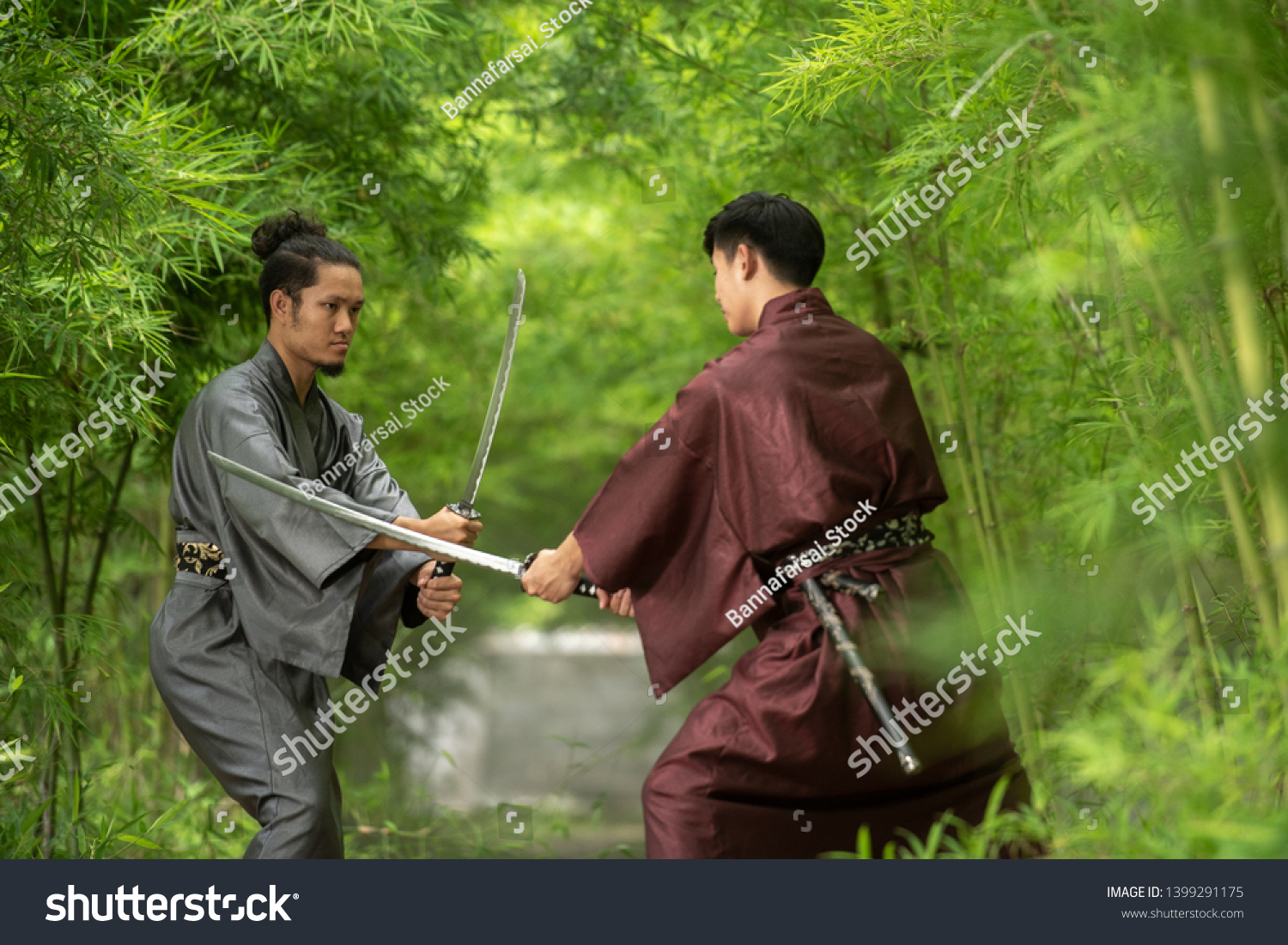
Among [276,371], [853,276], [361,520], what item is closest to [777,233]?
[361,520]

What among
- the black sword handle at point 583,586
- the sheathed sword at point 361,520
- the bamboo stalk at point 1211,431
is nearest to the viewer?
the bamboo stalk at point 1211,431

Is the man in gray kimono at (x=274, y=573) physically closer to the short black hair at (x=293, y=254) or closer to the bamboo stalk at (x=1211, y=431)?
the short black hair at (x=293, y=254)

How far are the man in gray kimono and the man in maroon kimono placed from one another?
0.54 m

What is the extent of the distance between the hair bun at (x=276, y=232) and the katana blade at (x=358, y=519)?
19.7 inches

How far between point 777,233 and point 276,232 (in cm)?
111

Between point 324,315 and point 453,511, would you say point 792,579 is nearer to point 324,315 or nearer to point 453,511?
point 453,511

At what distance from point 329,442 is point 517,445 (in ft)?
15.3

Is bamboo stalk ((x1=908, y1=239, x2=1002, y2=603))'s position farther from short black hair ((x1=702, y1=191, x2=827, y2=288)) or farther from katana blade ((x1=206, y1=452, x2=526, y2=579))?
katana blade ((x1=206, y1=452, x2=526, y2=579))

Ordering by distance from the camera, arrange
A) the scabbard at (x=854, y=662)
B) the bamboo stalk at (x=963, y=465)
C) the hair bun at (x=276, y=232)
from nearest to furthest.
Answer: the scabbard at (x=854, y=662) → the hair bun at (x=276, y=232) → the bamboo stalk at (x=963, y=465)

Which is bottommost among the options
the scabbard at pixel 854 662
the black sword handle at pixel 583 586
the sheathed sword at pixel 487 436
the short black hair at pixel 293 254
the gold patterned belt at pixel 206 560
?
the scabbard at pixel 854 662

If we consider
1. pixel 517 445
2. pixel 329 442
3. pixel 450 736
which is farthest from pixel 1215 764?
pixel 517 445

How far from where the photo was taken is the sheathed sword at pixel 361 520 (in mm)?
2246

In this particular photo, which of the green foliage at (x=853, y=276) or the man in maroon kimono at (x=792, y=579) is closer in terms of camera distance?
the green foliage at (x=853, y=276)

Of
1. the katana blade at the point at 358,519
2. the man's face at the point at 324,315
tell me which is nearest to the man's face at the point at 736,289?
the katana blade at the point at 358,519
